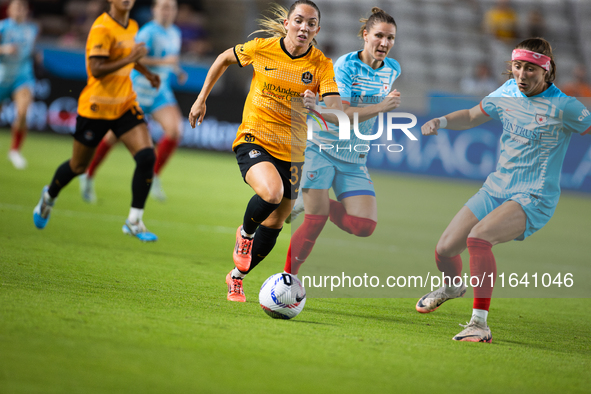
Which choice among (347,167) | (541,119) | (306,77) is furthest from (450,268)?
→ (306,77)

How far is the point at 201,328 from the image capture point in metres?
3.77

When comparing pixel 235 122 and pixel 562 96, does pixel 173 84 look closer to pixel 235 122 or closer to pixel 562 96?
pixel 235 122

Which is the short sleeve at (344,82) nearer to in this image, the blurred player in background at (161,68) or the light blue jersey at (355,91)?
the light blue jersey at (355,91)

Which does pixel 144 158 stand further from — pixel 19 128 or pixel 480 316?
pixel 19 128

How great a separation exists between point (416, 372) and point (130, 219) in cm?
399

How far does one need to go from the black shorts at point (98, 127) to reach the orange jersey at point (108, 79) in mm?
44

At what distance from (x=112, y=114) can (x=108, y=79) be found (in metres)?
0.35

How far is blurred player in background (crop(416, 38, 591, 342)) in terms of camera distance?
441 centimetres

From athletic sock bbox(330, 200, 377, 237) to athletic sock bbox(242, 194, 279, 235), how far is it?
0.64 meters

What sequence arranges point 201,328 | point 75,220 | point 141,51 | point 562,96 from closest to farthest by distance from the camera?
point 201,328 < point 562,96 < point 141,51 < point 75,220

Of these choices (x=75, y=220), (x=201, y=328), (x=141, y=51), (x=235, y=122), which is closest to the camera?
(x=201, y=328)

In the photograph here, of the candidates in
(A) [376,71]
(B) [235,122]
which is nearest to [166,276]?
(A) [376,71]

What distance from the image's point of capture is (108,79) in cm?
671

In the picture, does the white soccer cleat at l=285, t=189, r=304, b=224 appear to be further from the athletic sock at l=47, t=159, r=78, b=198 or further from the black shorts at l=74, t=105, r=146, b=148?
the athletic sock at l=47, t=159, r=78, b=198
